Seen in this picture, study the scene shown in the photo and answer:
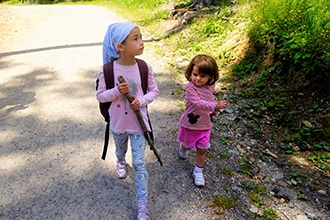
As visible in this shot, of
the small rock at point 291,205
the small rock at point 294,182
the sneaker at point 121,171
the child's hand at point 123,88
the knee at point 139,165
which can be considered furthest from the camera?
the small rock at point 294,182

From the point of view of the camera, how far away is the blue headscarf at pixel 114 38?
2.33m

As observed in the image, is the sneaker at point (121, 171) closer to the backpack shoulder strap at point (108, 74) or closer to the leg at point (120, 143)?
the leg at point (120, 143)

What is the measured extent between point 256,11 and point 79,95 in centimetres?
409

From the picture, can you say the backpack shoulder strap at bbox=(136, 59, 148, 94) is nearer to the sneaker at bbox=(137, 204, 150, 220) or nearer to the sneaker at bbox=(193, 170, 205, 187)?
the sneaker at bbox=(137, 204, 150, 220)

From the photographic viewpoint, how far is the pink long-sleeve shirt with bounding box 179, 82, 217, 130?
9.30 ft

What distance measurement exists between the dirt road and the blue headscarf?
150cm

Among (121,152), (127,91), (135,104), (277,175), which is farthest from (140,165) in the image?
(277,175)

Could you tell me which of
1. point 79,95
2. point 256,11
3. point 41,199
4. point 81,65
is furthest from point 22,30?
point 41,199

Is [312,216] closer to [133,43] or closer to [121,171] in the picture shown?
[121,171]

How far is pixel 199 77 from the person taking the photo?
285 cm

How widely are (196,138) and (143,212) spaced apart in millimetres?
987

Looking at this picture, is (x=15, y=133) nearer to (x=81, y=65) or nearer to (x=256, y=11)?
(x=81, y=65)

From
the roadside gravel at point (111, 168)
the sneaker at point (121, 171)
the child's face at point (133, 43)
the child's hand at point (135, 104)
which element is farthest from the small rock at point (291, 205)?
the child's face at point (133, 43)

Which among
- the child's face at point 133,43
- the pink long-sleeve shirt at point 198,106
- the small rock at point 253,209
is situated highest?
the child's face at point 133,43
